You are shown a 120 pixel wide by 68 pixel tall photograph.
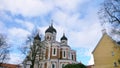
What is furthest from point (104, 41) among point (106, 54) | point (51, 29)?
point (51, 29)

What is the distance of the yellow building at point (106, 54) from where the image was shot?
129 feet

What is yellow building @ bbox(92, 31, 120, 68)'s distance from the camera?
39.4 meters

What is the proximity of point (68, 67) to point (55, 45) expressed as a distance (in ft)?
81.8

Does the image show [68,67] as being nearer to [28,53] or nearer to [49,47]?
[28,53]

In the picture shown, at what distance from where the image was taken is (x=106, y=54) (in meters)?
40.9

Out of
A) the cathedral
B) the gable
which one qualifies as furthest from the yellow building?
the cathedral

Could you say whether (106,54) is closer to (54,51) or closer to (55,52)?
(55,52)

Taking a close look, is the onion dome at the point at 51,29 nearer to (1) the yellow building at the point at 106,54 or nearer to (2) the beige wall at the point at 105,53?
A: (1) the yellow building at the point at 106,54

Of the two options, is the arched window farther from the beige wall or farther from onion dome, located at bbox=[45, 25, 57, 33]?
the beige wall

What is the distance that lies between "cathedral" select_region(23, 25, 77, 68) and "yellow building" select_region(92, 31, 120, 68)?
24.3 metres

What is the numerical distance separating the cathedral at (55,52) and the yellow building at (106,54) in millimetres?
24288

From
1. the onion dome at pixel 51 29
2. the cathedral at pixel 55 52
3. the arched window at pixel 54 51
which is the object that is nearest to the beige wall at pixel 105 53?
the cathedral at pixel 55 52

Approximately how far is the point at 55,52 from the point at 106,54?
29404 millimetres

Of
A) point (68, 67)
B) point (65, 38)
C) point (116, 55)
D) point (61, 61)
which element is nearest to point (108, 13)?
point (116, 55)
